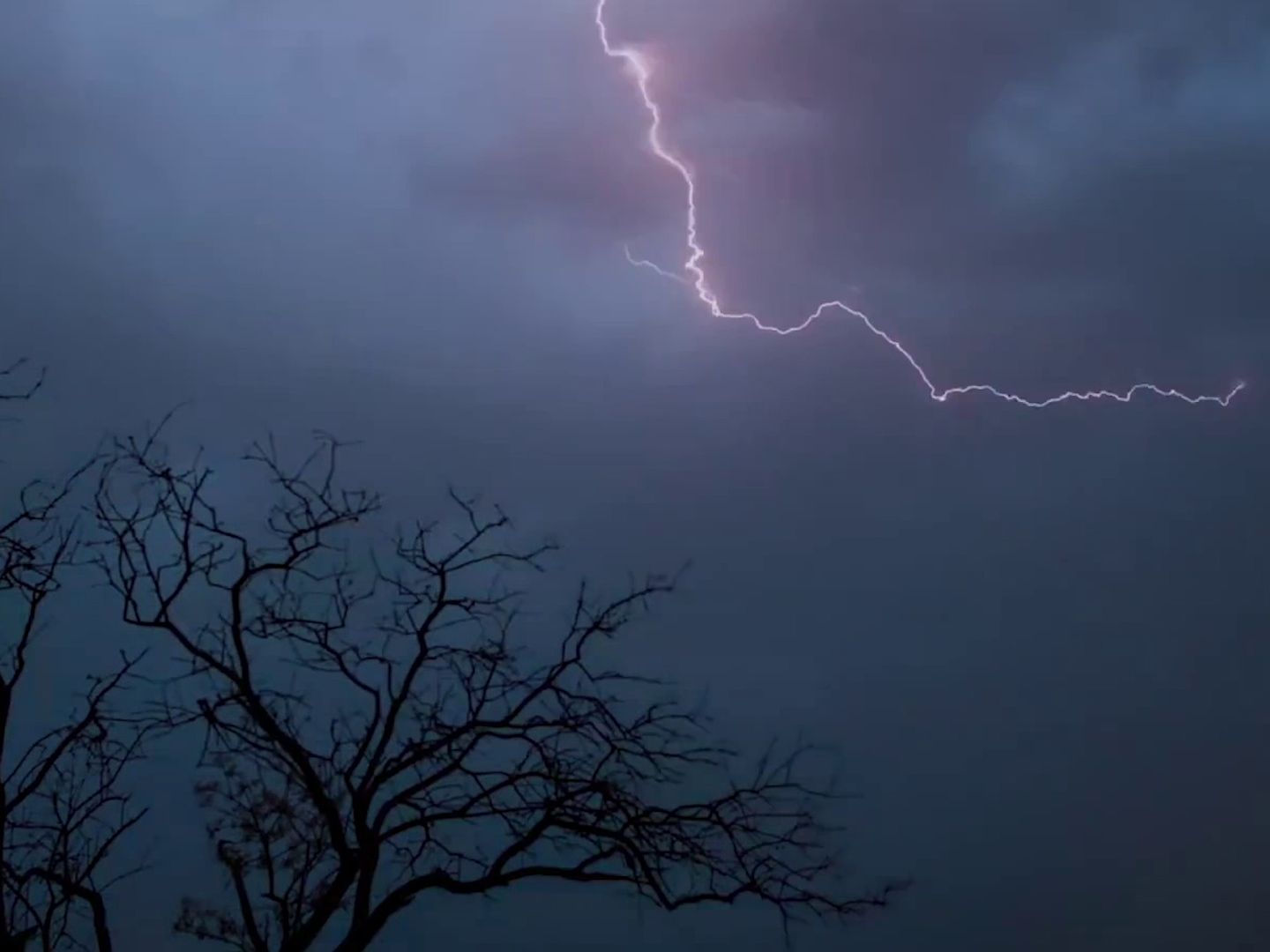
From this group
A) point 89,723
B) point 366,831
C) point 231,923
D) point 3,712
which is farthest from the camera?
point 231,923

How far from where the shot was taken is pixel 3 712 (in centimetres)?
633

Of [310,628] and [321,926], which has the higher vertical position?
[310,628]

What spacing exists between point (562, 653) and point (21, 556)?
2926 millimetres

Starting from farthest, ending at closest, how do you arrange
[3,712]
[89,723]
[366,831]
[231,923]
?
[231,923] < [89,723] < [366,831] < [3,712]

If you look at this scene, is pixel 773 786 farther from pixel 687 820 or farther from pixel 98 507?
pixel 98 507

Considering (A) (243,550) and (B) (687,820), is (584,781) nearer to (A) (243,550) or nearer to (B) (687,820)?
(B) (687,820)

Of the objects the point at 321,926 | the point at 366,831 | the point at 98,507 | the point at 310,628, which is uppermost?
the point at 98,507

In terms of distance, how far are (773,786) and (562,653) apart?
1.39 meters

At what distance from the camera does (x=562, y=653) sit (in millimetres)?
7500

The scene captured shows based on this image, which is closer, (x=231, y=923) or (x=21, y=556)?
(x=21, y=556)

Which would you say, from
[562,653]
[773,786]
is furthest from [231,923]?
[773,786]

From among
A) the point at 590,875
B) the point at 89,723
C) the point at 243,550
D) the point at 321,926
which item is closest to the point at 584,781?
the point at 590,875

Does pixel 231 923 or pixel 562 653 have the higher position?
pixel 562 653

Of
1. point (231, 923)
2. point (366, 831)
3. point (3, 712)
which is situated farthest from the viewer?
point (231, 923)
